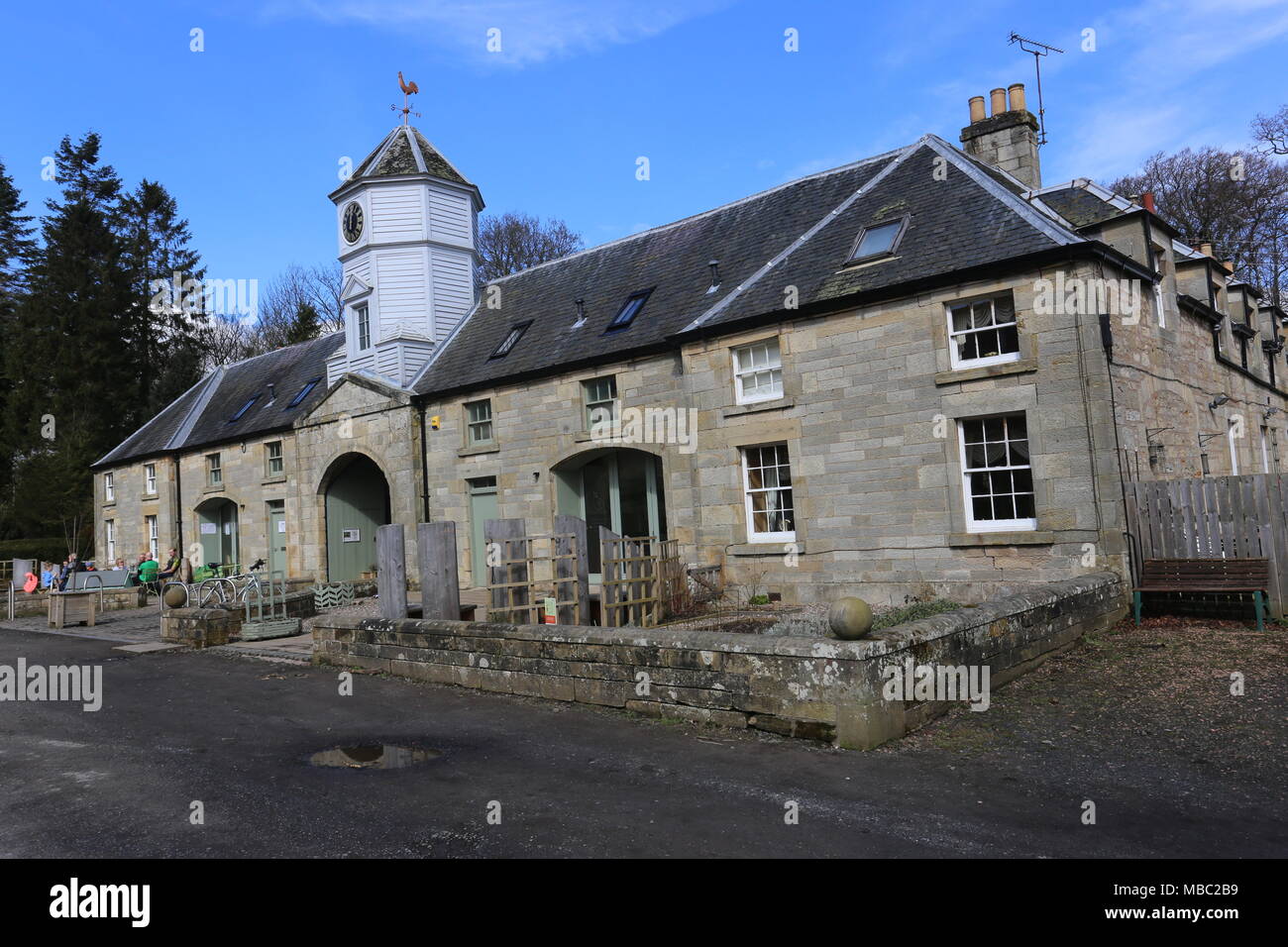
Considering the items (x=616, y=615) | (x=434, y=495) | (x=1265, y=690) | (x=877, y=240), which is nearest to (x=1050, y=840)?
(x=1265, y=690)

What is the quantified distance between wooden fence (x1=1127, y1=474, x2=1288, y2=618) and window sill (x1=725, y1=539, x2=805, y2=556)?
4750 millimetres

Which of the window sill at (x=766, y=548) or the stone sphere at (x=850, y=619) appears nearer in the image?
the stone sphere at (x=850, y=619)

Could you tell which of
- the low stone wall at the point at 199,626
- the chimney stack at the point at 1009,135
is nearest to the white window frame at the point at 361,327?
the low stone wall at the point at 199,626

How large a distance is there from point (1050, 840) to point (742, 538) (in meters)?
10.1

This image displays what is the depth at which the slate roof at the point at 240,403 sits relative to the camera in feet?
86.5

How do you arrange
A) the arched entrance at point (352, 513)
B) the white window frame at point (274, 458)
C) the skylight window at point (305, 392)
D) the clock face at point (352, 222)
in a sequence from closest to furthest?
the clock face at point (352, 222) < the arched entrance at point (352, 513) < the white window frame at point (274, 458) < the skylight window at point (305, 392)

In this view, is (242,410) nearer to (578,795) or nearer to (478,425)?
(478,425)

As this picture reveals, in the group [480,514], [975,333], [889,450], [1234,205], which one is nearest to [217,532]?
[480,514]

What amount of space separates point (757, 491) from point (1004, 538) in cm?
412

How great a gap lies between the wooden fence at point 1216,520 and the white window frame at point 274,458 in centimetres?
2158

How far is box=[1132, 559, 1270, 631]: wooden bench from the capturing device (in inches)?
405
